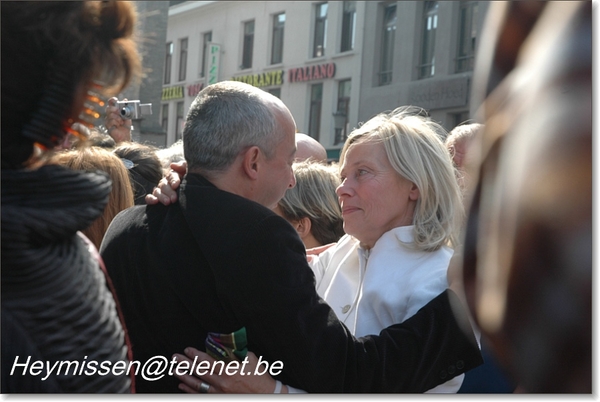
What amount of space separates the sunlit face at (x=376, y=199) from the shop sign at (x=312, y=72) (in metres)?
23.2

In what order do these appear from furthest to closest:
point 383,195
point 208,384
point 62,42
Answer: point 383,195, point 208,384, point 62,42

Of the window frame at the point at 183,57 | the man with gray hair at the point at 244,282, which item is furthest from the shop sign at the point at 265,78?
the man with gray hair at the point at 244,282

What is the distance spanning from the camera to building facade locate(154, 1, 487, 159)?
69.6 ft

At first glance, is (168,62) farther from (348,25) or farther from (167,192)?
(167,192)

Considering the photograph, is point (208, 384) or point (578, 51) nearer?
point (578, 51)

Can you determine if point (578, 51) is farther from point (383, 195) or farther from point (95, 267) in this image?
point (383, 195)

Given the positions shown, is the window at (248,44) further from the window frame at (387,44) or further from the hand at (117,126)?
the hand at (117,126)

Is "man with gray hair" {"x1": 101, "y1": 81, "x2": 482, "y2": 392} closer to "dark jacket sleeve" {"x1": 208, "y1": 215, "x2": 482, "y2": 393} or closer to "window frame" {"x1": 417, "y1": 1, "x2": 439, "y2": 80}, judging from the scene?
"dark jacket sleeve" {"x1": 208, "y1": 215, "x2": 482, "y2": 393}

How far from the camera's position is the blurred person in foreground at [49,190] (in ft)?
3.70

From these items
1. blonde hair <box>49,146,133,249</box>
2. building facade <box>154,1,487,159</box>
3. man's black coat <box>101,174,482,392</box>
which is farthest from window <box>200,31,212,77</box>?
man's black coat <box>101,174,482,392</box>

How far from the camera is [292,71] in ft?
89.7

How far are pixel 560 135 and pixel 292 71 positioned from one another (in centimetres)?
2740

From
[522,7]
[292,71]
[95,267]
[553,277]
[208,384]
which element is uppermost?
[292,71]

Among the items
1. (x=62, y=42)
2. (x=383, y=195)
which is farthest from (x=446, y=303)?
(x=62, y=42)
